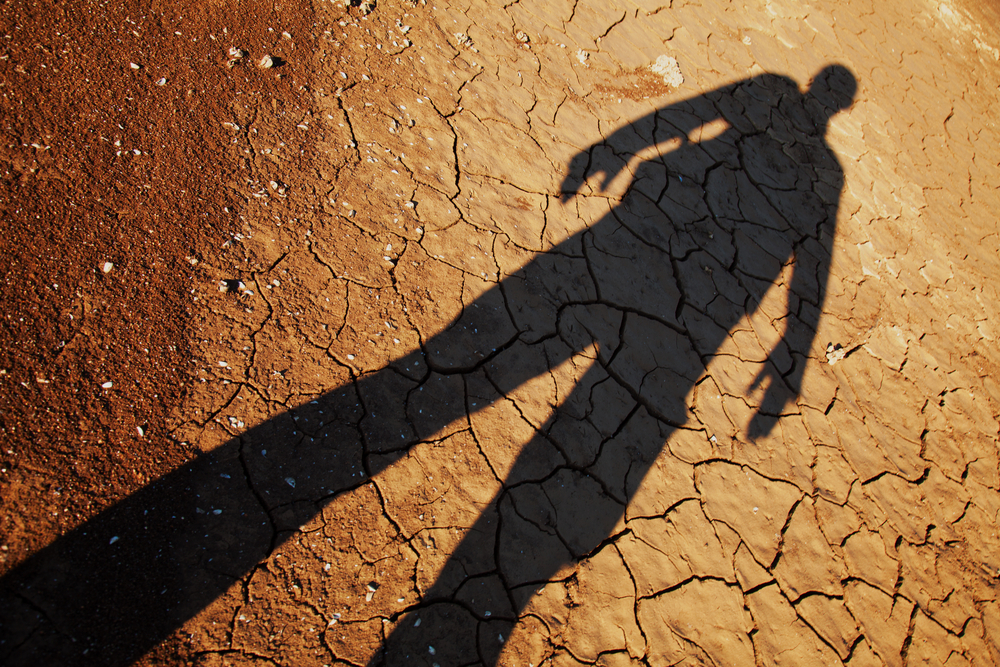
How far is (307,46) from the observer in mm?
3006

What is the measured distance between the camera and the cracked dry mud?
1.72 meters

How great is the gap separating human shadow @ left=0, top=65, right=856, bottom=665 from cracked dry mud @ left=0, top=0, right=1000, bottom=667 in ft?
0.05

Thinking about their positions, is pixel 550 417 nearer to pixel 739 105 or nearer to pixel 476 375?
pixel 476 375

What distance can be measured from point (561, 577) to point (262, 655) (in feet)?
3.73

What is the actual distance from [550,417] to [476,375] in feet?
1.37

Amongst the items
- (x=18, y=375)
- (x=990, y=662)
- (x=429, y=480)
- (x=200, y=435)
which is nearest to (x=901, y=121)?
(x=990, y=662)

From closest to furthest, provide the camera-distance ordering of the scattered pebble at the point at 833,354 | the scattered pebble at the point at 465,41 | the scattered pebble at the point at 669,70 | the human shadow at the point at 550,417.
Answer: the human shadow at the point at 550,417 → the scattered pebble at the point at 833,354 → the scattered pebble at the point at 465,41 → the scattered pebble at the point at 669,70

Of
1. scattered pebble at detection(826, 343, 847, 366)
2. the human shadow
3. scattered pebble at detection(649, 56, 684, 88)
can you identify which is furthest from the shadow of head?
scattered pebble at detection(826, 343, 847, 366)

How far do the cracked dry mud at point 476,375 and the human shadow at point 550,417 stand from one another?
1cm

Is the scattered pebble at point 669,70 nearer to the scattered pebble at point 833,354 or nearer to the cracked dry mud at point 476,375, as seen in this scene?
the cracked dry mud at point 476,375

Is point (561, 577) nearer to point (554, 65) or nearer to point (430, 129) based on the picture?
point (430, 129)

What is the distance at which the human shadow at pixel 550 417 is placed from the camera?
158cm

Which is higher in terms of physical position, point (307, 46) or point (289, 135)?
point (307, 46)

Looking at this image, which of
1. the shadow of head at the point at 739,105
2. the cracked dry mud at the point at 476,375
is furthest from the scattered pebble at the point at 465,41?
the shadow of head at the point at 739,105
